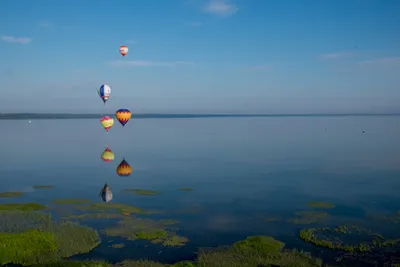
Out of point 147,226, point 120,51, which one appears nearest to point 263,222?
point 147,226

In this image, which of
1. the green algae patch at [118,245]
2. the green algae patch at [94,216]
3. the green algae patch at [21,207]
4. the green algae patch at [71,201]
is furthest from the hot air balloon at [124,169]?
the green algae patch at [118,245]

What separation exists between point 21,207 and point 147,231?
11702mm

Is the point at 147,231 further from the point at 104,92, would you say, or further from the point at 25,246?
the point at 104,92

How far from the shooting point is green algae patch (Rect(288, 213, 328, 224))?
84.1 ft

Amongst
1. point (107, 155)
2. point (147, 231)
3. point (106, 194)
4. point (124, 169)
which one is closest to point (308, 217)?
point (147, 231)

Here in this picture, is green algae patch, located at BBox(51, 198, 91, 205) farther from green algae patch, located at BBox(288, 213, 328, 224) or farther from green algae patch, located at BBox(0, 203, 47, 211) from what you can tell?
green algae patch, located at BBox(288, 213, 328, 224)

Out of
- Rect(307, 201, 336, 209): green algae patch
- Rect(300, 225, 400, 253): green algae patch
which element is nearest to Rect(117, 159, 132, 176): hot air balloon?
Rect(307, 201, 336, 209): green algae patch

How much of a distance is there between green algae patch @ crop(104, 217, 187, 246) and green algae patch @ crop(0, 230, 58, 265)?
359cm

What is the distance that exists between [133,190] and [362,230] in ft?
66.1

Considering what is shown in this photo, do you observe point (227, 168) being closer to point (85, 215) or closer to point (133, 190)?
point (133, 190)

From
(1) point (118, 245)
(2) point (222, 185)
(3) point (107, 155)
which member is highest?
(3) point (107, 155)

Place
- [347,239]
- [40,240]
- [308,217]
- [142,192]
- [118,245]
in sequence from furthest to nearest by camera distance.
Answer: [142,192] → [308,217] → [347,239] → [118,245] → [40,240]

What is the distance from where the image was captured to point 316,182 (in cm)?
3897

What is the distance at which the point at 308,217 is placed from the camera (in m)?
26.5
